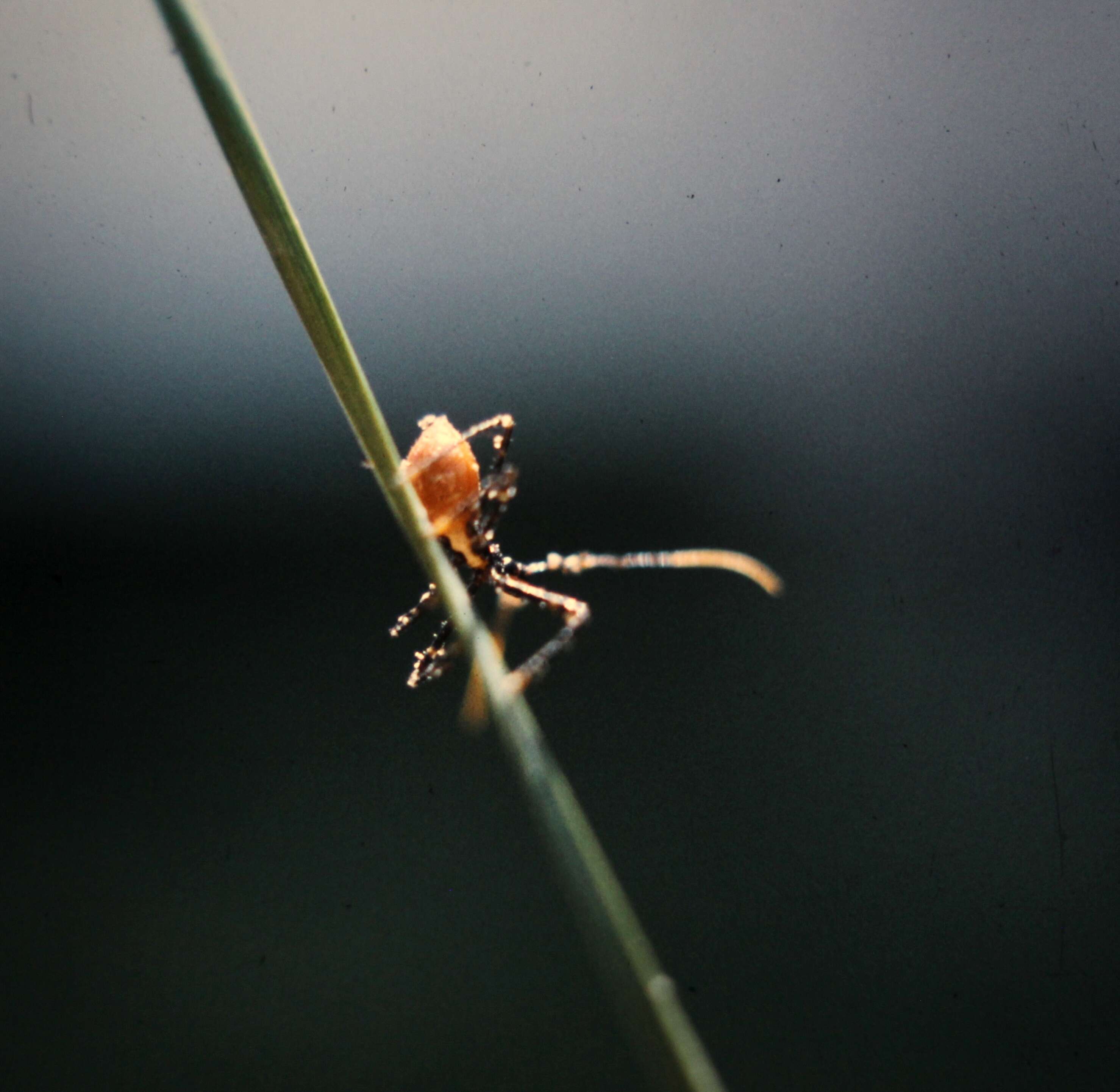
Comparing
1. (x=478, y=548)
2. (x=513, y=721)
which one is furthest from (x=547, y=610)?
(x=513, y=721)

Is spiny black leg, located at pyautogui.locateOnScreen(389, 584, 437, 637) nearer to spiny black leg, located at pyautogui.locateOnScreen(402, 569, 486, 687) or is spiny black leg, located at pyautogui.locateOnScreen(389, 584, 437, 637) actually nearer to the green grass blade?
spiny black leg, located at pyautogui.locateOnScreen(402, 569, 486, 687)

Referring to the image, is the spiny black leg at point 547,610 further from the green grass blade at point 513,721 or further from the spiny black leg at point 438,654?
the green grass blade at point 513,721

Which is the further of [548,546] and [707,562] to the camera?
[548,546]

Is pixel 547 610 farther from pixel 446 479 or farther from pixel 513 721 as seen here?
pixel 513 721

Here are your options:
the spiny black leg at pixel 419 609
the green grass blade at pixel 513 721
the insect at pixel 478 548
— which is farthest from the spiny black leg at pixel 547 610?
the green grass blade at pixel 513 721

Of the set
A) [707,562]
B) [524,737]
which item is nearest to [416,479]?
[707,562]

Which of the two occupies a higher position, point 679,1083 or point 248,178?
point 248,178

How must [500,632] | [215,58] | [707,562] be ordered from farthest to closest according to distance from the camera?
1. [500,632]
2. [707,562]
3. [215,58]

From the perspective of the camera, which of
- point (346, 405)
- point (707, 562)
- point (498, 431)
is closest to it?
point (346, 405)

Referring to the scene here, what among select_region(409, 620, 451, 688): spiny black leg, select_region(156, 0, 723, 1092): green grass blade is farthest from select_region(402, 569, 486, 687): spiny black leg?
select_region(156, 0, 723, 1092): green grass blade

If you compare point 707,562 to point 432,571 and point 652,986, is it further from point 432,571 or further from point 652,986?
point 652,986
